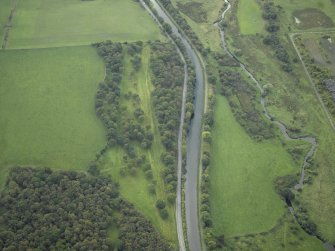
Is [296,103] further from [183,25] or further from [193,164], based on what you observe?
[183,25]

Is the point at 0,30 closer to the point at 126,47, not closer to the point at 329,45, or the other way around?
the point at 126,47

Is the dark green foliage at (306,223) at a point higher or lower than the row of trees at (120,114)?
lower

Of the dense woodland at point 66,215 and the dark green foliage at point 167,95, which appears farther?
the dark green foliage at point 167,95

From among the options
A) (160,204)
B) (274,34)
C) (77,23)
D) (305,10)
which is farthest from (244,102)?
(77,23)

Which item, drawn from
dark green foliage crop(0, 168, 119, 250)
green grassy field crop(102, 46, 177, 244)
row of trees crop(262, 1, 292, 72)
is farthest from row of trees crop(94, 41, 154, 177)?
row of trees crop(262, 1, 292, 72)

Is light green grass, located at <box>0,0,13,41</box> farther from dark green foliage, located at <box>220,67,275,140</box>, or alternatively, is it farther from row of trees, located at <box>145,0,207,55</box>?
dark green foliage, located at <box>220,67,275,140</box>

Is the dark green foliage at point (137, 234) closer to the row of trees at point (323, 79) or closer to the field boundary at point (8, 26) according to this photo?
the row of trees at point (323, 79)

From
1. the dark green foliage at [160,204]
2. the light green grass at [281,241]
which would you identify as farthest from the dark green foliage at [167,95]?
the light green grass at [281,241]
